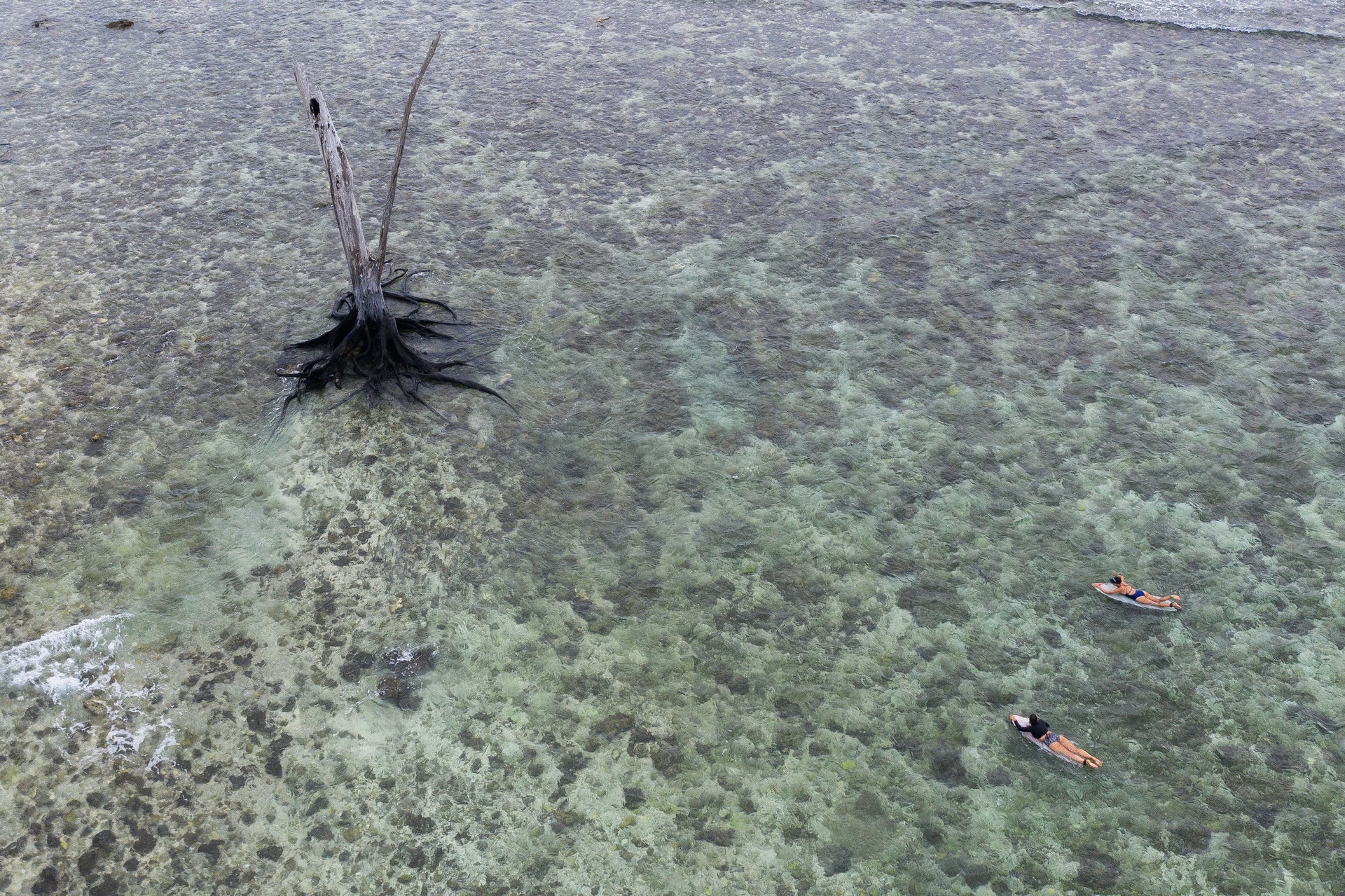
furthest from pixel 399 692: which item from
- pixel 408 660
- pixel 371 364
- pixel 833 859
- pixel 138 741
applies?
pixel 371 364

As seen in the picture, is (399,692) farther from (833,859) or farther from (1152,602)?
(1152,602)

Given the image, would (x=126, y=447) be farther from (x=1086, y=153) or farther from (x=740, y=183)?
(x=1086, y=153)

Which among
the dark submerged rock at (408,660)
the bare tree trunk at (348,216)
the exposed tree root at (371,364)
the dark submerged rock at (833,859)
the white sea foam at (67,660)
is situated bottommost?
the white sea foam at (67,660)

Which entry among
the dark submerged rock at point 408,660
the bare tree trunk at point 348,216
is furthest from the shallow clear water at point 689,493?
the bare tree trunk at point 348,216

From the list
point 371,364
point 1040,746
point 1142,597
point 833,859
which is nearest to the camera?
point 833,859

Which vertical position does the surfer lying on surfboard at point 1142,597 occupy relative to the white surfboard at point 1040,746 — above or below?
above

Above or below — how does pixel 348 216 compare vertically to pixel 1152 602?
above

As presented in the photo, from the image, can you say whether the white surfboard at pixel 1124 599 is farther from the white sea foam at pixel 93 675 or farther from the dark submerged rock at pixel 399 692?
the white sea foam at pixel 93 675

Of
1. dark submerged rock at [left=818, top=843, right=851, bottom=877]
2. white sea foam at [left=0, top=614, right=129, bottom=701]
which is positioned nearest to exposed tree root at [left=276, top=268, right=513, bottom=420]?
white sea foam at [left=0, top=614, right=129, bottom=701]
